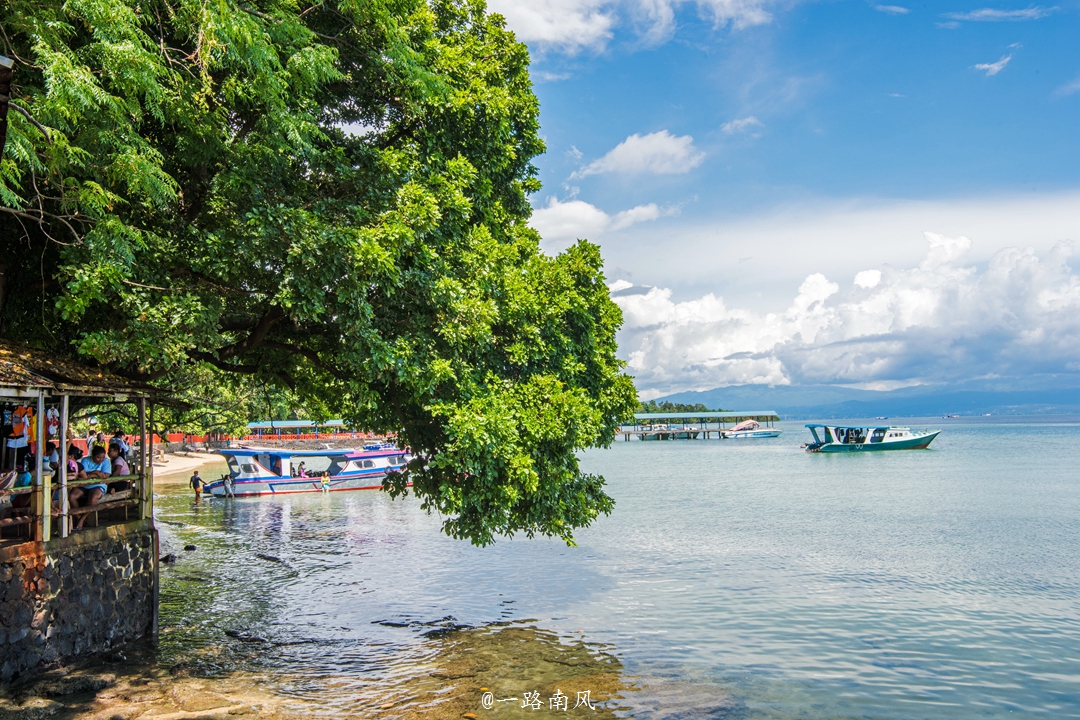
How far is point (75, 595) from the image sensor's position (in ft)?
36.4

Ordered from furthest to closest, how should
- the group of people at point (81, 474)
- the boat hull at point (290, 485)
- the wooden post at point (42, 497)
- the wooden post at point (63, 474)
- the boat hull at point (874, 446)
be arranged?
the boat hull at point (874, 446) → the boat hull at point (290, 485) → the group of people at point (81, 474) → the wooden post at point (63, 474) → the wooden post at point (42, 497)

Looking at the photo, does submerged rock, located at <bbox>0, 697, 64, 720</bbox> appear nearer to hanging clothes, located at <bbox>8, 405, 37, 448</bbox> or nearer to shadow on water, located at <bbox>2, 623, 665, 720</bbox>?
shadow on water, located at <bbox>2, 623, 665, 720</bbox>

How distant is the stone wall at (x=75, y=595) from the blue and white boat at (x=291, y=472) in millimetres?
25474

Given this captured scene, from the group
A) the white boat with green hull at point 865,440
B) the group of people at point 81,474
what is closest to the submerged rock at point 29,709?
the group of people at point 81,474

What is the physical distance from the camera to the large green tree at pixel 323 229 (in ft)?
31.4

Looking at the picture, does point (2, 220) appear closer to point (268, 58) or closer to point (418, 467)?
point (268, 58)

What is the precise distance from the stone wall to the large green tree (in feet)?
9.63

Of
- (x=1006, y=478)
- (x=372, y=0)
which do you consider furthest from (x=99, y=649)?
(x=1006, y=478)

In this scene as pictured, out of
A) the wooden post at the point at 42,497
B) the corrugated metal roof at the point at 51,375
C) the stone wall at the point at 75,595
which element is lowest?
the stone wall at the point at 75,595

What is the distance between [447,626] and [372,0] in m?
12.3

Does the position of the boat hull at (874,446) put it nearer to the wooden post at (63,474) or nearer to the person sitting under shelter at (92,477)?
the person sitting under shelter at (92,477)

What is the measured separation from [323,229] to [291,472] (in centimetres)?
3768

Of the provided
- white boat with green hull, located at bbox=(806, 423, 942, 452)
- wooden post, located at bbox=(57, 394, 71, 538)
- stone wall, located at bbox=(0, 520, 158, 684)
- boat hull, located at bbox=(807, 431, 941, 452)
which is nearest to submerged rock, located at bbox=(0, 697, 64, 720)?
stone wall, located at bbox=(0, 520, 158, 684)

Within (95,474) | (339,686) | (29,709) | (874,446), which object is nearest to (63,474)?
(95,474)
